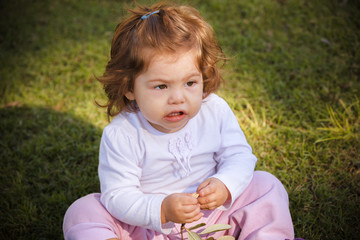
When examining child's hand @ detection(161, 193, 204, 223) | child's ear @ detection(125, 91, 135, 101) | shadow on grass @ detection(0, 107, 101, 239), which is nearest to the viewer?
child's hand @ detection(161, 193, 204, 223)

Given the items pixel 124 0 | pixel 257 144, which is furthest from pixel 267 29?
pixel 124 0

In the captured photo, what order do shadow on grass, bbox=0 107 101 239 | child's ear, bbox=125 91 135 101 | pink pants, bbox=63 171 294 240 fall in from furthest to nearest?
1. shadow on grass, bbox=0 107 101 239
2. child's ear, bbox=125 91 135 101
3. pink pants, bbox=63 171 294 240

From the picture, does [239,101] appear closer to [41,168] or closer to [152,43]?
[152,43]

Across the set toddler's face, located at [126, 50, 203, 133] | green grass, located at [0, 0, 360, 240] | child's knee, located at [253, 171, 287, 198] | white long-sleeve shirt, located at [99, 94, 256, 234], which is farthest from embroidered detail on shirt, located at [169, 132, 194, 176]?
green grass, located at [0, 0, 360, 240]

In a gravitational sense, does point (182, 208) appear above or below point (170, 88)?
below

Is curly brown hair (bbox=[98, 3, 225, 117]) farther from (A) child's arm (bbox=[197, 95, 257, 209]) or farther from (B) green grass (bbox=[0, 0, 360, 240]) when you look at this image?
(B) green grass (bbox=[0, 0, 360, 240])

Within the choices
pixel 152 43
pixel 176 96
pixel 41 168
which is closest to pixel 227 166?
pixel 176 96

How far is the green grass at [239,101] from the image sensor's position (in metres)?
2.11

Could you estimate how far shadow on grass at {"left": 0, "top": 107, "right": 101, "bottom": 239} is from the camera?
2059 millimetres

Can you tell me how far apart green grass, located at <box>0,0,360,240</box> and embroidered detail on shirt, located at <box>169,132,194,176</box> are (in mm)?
754

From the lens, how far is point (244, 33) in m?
3.59

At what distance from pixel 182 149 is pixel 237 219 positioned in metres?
0.43

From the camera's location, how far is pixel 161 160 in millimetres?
1687

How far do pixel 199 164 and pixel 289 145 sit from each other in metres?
0.91
